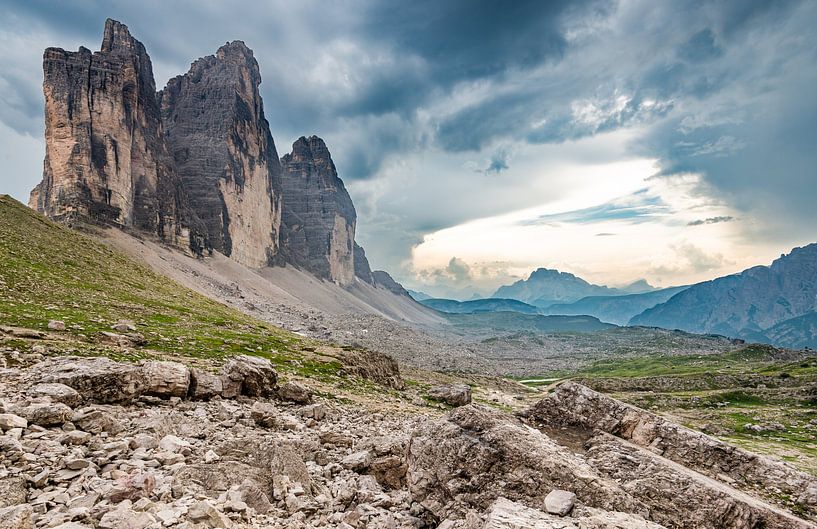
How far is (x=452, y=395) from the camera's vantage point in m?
35.4

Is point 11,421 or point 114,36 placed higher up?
point 114,36

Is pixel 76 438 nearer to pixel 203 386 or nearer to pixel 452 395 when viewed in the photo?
pixel 203 386

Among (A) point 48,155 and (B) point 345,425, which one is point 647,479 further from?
(A) point 48,155

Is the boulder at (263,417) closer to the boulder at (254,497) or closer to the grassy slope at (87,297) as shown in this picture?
the boulder at (254,497)

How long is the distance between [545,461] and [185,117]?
214 m

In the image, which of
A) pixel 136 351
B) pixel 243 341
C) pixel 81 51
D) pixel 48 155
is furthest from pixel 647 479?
pixel 81 51

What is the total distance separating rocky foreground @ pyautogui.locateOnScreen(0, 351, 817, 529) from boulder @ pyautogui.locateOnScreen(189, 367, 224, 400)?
41 cm

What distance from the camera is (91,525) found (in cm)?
650

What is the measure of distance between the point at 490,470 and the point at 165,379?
501 inches

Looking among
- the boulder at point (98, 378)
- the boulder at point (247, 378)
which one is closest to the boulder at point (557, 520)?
the boulder at point (98, 378)

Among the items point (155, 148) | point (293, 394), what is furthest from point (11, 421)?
point (155, 148)

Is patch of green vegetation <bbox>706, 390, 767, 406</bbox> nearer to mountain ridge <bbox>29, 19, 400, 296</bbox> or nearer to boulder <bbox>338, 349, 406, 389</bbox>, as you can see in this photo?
boulder <bbox>338, 349, 406, 389</bbox>

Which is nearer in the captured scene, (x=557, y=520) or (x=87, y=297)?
(x=557, y=520)

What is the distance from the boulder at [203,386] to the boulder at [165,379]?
44cm
